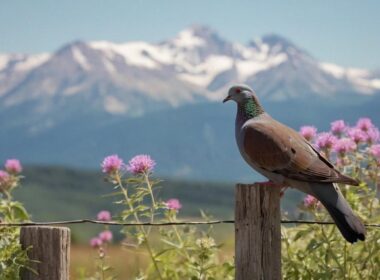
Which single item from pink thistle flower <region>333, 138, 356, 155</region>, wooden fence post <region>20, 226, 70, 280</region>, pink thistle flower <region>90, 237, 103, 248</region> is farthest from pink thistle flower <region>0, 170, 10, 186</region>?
pink thistle flower <region>333, 138, 356, 155</region>

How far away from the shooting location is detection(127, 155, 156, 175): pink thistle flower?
13.4ft

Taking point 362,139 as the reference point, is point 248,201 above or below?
below

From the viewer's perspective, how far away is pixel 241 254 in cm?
324

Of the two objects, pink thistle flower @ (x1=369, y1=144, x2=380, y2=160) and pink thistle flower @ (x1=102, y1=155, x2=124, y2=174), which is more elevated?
pink thistle flower @ (x1=369, y1=144, x2=380, y2=160)

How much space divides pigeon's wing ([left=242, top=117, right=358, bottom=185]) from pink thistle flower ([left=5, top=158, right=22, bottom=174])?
2.45 metres

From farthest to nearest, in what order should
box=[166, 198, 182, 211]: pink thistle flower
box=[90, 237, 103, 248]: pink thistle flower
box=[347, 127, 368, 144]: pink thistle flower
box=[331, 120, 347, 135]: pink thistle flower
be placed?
box=[90, 237, 103, 248]: pink thistle flower, box=[331, 120, 347, 135]: pink thistle flower, box=[347, 127, 368, 144]: pink thistle flower, box=[166, 198, 182, 211]: pink thistle flower

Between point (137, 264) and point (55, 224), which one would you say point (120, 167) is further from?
point (137, 264)

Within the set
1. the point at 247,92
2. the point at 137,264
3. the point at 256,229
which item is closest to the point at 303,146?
the point at 247,92

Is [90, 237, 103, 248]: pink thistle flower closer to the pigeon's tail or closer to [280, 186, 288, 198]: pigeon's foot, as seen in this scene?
[280, 186, 288, 198]: pigeon's foot

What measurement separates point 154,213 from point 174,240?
1.07 metres

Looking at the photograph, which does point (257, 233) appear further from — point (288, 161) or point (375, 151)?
point (375, 151)

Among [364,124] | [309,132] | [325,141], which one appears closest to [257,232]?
[325,141]

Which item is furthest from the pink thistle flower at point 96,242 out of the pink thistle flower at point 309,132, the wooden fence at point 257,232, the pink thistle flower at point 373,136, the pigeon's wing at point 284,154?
the wooden fence at point 257,232

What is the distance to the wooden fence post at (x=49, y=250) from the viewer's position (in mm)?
3336
